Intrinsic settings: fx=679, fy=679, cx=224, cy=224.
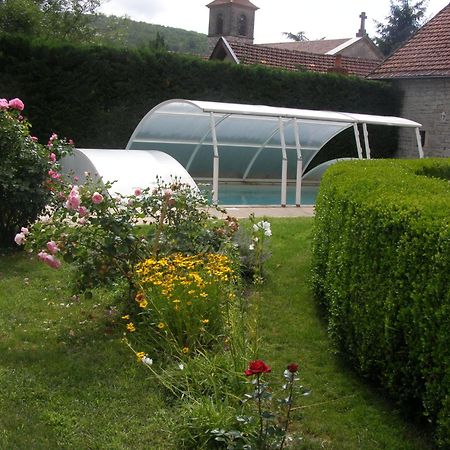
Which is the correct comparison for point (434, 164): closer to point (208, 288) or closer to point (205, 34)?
point (208, 288)

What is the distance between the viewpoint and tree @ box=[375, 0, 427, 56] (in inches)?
1966

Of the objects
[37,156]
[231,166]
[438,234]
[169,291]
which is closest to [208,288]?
[169,291]

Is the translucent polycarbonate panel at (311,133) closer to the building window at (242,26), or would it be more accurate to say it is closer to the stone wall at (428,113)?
the stone wall at (428,113)

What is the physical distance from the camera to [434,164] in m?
10.1

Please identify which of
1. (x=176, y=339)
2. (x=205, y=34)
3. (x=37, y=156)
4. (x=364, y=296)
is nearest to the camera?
(x=364, y=296)

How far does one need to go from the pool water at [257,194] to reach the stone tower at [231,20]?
40.9m

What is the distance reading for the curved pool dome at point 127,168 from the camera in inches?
477

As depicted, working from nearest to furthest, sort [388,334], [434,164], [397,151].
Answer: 1. [388,334]
2. [434,164]
3. [397,151]

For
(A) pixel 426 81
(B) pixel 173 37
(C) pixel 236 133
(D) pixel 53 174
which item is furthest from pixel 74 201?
(B) pixel 173 37

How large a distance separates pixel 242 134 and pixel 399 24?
38.2m

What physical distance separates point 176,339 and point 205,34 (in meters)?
65.0

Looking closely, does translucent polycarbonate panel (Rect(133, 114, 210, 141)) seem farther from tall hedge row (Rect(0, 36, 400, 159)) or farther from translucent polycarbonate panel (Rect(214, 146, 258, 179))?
tall hedge row (Rect(0, 36, 400, 159))

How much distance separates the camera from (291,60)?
27.8 meters

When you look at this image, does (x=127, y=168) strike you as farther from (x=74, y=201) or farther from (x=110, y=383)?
(x=110, y=383)
